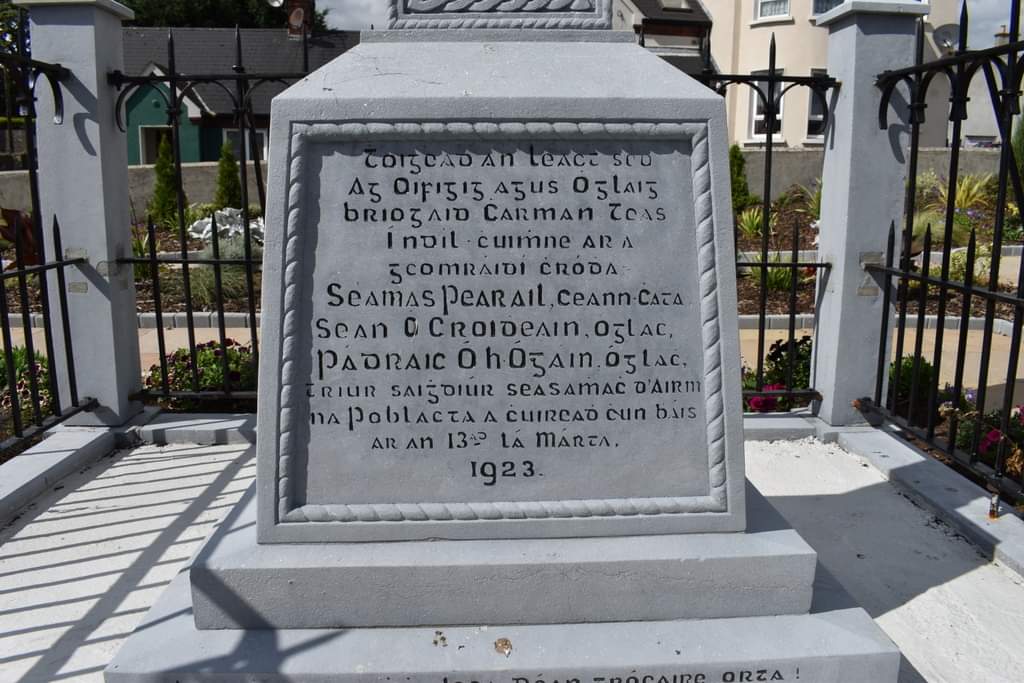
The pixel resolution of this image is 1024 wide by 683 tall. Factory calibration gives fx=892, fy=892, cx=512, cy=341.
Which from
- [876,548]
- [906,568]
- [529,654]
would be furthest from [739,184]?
[529,654]

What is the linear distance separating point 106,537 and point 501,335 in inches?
84.5

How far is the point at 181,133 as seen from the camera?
29.0 m

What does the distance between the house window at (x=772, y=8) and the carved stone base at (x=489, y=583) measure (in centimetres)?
2319

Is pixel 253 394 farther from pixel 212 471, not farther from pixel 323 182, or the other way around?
pixel 323 182

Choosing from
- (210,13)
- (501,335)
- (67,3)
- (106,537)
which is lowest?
(106,537)

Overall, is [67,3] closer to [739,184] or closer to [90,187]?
[90,187]

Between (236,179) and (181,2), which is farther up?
(181,2)

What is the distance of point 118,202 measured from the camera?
4879 mm

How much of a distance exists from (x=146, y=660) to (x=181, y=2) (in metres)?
49.6

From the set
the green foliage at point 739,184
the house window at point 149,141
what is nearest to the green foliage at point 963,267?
the green foliage at point 739,184

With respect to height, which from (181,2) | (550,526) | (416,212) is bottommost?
(550,526)

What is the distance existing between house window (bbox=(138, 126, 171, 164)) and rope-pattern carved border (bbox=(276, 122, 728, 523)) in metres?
29.6

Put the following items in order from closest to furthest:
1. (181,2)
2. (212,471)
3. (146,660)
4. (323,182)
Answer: (146,660)
(323,182)
(212,471)
(181,2)

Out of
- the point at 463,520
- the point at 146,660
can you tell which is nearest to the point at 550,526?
the point at 463,520
